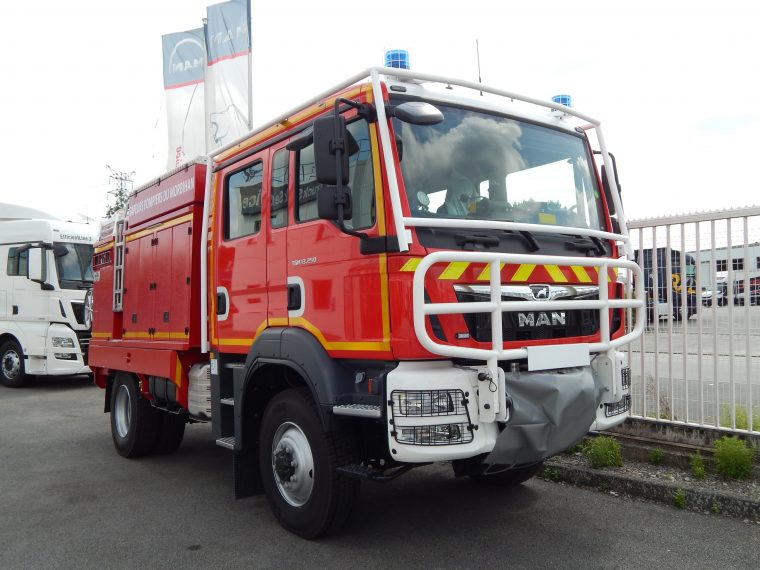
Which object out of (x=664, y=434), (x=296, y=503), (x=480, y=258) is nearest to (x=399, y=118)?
(x=480, y=258)

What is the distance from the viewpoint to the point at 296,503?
432cm

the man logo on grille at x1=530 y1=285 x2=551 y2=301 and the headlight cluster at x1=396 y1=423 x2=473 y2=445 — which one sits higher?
the man logo on grille at x1=530 y1=285 x2=551 y2=301

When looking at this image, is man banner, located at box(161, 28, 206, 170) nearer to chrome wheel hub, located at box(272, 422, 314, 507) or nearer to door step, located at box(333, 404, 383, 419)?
chrome wheel hub, located at box(272, 422, 314, 507)

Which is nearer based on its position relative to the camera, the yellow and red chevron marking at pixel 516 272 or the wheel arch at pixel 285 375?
the yellow and red chevron marking at pixel 516 272

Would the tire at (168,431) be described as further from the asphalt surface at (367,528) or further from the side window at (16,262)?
the side window at (16,262)

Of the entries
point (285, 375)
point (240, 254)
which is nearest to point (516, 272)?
point (285, 375)

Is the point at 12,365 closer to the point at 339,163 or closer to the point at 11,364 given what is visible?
the point at 11,364

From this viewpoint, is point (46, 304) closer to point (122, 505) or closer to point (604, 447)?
point (122, 505)

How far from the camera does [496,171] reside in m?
4.18

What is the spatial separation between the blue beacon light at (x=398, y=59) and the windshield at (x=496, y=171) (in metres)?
0.33

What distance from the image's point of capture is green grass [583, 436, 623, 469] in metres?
5.34

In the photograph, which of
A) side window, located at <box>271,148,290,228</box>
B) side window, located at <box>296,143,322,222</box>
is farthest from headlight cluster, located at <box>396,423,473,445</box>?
side window, located at <box>271,148,290,228</box>

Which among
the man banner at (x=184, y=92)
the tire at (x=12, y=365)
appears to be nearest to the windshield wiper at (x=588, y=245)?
the man banner at (x=184, y=92)

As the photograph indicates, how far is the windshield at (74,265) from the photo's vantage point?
12984 mm
